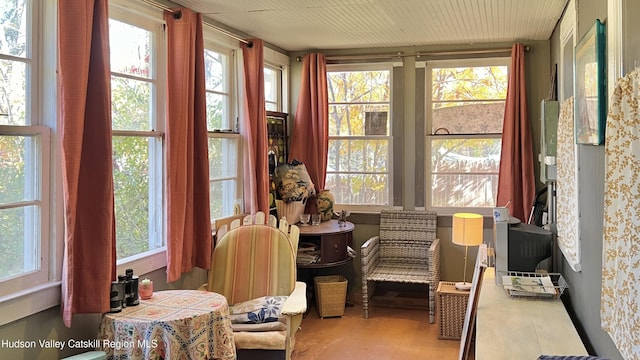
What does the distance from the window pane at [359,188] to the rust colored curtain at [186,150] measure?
6.66 feet

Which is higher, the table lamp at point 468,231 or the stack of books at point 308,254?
the table lamp at point 468,231

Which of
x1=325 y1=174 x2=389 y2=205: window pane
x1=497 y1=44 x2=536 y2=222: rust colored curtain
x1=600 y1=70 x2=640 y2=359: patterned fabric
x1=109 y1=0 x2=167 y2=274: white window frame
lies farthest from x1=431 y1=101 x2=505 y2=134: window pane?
x1=600 y1=70 x2=640 y2=359: patterned fabric

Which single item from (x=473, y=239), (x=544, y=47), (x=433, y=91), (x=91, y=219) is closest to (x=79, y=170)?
(x=91, y=219)

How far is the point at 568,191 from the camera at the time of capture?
9.78 feet

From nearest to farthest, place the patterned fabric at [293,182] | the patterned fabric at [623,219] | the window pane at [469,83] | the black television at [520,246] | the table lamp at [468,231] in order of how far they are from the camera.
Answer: the patterned fabric at [623,219] < the black television at [520,246] < the table lamp at [468,231] < the patterned fabric at [293,182] < the window pane at [469,83]

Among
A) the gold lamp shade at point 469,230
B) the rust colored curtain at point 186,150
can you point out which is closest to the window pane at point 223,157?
the rust colored curtain at point 186,150

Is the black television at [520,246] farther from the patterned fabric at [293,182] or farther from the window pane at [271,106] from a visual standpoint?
the window pane at [271,106]

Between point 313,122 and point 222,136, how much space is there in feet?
4.19

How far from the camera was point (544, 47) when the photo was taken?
15.7 ft

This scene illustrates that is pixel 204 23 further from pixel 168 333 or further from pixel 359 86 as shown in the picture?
pixel 168 333

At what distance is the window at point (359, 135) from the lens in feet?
17.3

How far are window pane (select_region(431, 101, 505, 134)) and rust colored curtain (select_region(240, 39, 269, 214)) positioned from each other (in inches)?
66.9

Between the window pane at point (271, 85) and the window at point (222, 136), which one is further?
the window pane at point (271, 85)

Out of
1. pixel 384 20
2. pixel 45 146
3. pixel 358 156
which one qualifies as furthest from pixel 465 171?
pixel 45 146
